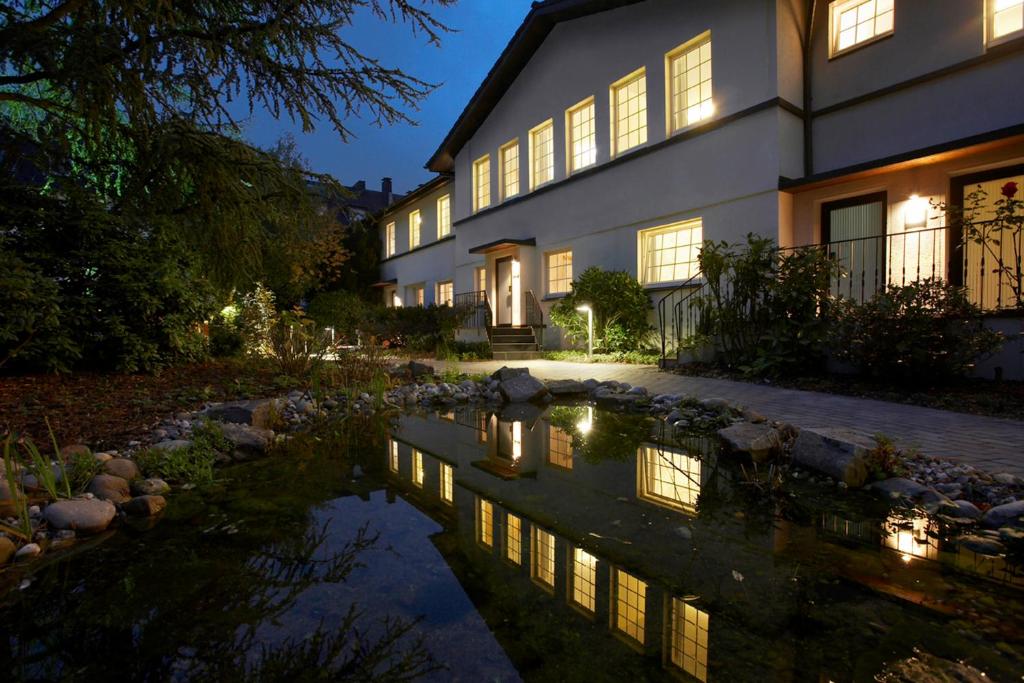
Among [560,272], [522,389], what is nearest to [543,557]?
[522,389]

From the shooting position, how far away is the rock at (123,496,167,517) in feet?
9.30

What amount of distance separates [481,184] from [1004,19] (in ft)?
40.3

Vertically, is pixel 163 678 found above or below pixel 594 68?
below

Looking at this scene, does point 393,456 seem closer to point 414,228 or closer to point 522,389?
point 522,389

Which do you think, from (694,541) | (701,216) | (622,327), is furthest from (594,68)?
(694,541)

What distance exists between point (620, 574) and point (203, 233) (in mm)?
5367

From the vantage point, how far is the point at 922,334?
225 inches

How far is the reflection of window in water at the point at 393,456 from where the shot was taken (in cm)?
367

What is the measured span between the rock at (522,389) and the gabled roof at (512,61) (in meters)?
8.65

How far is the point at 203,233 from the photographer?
5.38m

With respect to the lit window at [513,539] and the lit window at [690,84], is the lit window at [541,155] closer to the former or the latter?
the lit window at [690,84]

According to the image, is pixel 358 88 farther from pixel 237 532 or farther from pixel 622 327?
pixel 622 327

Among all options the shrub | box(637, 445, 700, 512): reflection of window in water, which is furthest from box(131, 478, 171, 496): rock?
the shrub

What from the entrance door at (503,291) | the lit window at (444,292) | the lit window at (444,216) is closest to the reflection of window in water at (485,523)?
the entrance door at (503,291)
